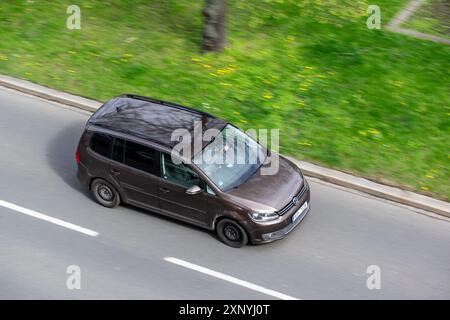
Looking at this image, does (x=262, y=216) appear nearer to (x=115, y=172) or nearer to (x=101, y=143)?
(x=115, y=172)

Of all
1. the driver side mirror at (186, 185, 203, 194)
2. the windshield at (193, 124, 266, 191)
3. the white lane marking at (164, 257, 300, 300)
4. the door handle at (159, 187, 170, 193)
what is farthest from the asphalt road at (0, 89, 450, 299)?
the windshield at (193, 124, 266, 191)

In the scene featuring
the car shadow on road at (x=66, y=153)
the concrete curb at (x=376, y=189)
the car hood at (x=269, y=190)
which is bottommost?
the car shadow on road at (x=66, y=153)

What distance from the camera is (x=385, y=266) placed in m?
12.2

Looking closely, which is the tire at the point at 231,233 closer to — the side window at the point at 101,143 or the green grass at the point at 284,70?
the side window at the point at 101,143

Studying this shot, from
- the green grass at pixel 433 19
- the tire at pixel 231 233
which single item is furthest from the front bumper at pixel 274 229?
the green grass at pixel 433 19

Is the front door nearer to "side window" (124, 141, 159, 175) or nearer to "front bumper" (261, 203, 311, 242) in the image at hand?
"side window" (124, 141, 159, 175)

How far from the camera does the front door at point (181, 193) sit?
12250 mm

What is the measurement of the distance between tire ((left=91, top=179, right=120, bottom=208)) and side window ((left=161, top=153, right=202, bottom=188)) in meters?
1.22

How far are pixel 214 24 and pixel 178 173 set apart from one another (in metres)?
5.57

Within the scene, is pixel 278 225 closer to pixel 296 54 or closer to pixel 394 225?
pixel 394 225

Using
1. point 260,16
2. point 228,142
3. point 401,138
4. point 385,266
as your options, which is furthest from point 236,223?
point 260,16

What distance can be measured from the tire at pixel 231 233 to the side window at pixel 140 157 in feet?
4.62

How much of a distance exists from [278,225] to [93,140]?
3547mm

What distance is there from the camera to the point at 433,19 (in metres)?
18.3
